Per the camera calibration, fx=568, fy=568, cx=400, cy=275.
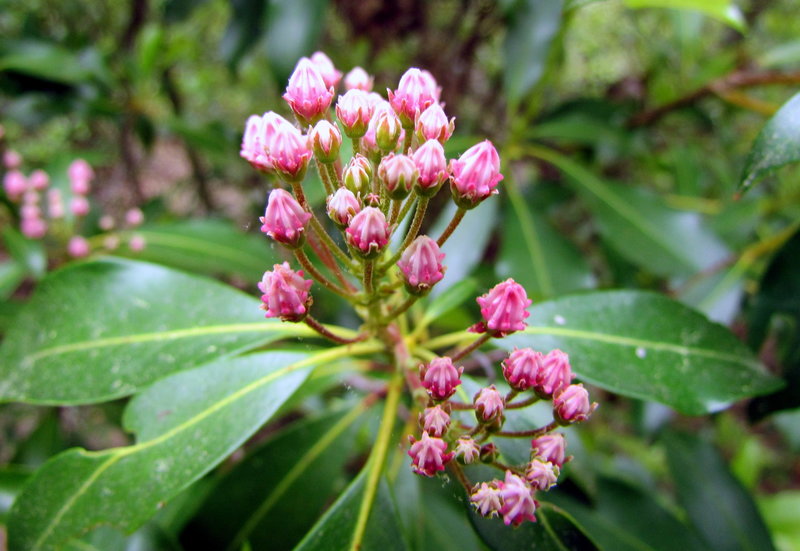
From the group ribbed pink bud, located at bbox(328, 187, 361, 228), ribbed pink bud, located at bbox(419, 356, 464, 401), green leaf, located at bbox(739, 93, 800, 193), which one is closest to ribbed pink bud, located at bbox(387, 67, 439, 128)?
ribbed pink bud, located at bbox(328, 187, 361, 228)

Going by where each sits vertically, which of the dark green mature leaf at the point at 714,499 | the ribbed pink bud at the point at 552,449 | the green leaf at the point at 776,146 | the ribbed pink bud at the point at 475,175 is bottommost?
the dark green mature leaf at the point at 714,499

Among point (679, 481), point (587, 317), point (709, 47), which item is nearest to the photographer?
point (587, 317)

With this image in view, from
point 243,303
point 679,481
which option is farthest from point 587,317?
point 679,481

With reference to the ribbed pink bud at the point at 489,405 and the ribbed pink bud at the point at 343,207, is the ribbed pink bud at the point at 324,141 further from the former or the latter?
the ribbed pink bud at the point at 489,405

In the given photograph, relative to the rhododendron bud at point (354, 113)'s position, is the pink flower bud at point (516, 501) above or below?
below

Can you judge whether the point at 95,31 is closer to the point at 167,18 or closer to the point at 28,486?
the point at 167,18

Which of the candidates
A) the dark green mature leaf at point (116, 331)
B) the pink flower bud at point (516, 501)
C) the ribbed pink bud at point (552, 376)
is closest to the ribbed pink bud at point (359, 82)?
the dark green mature leaf at point (116, 331)

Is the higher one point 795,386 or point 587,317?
point 587,317
